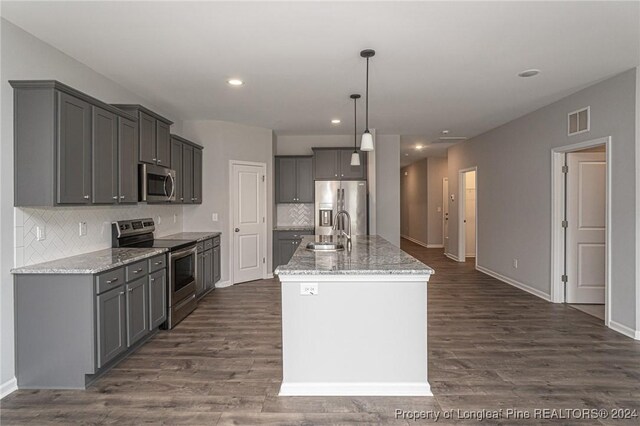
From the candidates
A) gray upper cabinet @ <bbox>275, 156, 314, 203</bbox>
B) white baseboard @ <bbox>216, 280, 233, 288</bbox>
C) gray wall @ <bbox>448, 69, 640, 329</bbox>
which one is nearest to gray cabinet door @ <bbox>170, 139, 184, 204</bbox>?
white baseboard @ <bbox>216, 280, 233, 288</bbox>

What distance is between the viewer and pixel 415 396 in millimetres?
2482

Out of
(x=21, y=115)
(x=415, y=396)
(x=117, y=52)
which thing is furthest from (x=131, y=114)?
(x=415, y=396)

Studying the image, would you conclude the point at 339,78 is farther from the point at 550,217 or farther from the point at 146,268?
the point at 550,217

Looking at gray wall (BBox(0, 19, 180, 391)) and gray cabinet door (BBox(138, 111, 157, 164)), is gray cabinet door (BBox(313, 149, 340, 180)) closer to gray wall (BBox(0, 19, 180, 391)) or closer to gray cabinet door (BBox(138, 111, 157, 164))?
gray cabinet door (BBox(138, 111, 157, 164))

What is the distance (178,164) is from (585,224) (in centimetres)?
553

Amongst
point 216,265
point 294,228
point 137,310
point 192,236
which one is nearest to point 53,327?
point 137,310

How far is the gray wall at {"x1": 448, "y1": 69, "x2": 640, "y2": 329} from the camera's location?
3.64m

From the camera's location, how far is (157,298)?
11.8ft

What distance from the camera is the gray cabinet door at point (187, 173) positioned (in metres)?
5.09

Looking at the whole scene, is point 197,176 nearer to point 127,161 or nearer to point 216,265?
point 216,265

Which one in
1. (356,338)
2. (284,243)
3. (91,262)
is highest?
(91,262)

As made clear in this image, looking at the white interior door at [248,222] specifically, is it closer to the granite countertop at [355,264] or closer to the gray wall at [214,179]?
the gray wall at [214,179]

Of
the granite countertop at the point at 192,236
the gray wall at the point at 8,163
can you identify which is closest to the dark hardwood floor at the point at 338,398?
the gray wall at the point at 8,163

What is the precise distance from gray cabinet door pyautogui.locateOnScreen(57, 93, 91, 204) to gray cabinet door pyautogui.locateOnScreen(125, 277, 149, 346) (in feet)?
2.75
